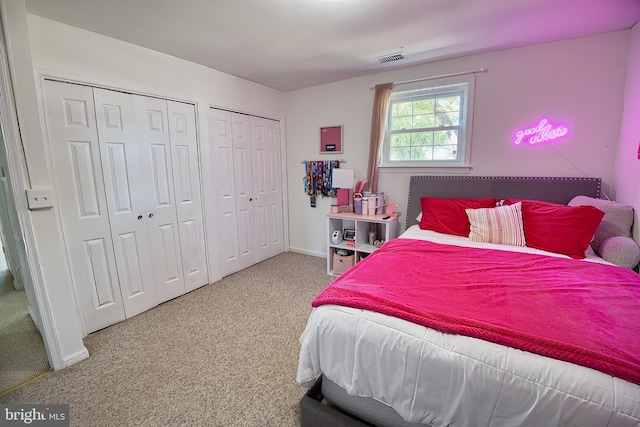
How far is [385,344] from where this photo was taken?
113 cm

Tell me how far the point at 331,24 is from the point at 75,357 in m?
3.08

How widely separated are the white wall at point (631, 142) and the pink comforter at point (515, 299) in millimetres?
800

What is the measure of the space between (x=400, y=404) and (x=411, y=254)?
42.3 inches

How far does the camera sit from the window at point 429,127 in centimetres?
288

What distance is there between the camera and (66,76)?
199 centimetres

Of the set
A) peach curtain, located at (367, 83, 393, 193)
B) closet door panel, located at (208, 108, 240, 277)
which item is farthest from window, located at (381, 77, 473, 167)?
closet door panel, located at (208, 108, 240, 277)

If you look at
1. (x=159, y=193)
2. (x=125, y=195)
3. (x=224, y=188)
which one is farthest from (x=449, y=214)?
(x=125, y=195)

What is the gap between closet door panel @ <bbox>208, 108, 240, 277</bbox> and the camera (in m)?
3.07

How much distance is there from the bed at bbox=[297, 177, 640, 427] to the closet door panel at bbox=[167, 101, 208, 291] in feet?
6.67

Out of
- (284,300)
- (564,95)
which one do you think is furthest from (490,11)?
(284,300)

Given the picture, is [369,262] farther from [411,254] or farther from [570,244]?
[570,244]

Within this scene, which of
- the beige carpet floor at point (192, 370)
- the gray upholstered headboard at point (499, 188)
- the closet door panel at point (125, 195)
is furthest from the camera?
the gray upholstered headboard at point (499, 188)

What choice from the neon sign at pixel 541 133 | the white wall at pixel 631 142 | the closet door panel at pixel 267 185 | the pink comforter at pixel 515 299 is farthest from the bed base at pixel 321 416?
the neon sign at pixel 541 133

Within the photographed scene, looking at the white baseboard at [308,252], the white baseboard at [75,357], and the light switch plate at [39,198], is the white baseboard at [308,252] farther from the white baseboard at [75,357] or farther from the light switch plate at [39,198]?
the light switch plate at [39,198]
